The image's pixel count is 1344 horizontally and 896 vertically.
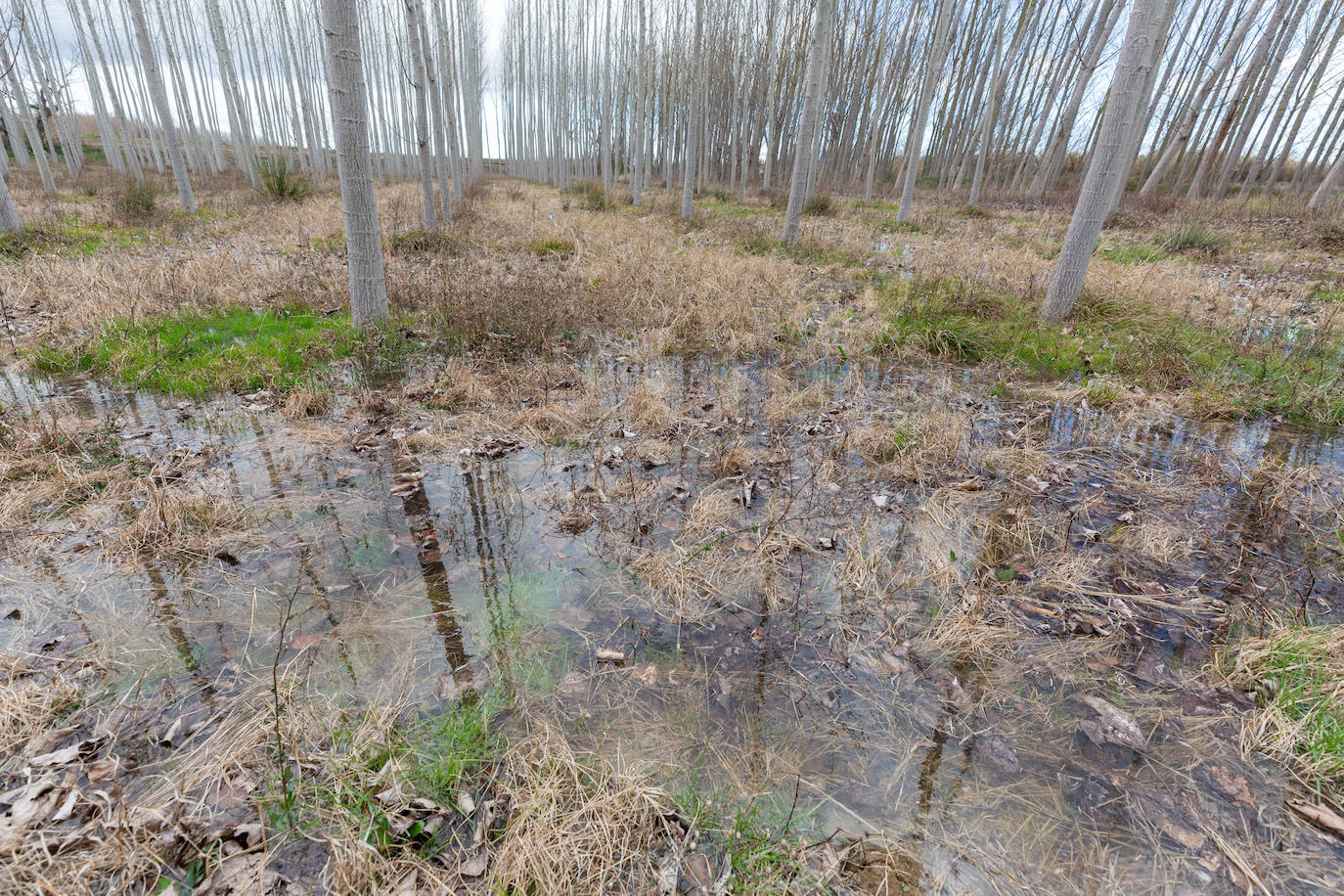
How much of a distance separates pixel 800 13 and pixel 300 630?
98.8 ft

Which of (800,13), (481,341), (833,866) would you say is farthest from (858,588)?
(800,13)

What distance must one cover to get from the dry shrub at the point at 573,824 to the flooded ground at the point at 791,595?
0.16 metres

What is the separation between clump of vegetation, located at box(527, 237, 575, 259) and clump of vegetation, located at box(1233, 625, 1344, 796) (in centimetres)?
1034

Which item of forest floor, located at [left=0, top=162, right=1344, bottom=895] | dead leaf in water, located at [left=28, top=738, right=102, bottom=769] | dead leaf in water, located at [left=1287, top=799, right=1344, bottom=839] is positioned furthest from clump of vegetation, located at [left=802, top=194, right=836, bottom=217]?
dead leaf in water, located at [left=28, top=738, right=102, bottom=769]

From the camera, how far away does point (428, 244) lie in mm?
10508

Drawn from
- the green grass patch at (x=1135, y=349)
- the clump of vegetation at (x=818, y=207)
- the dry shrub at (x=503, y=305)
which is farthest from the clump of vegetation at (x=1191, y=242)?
the dry shrub at (x=503, y=305)

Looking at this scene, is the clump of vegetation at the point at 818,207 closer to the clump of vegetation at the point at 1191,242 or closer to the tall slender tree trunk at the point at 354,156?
the clump of vegetation at the point at 1191,242

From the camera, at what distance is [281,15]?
26.8 meters

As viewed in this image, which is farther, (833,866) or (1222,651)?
(1222,651)

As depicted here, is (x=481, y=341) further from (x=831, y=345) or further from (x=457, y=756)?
(x=457, y=756)

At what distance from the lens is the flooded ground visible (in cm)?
186

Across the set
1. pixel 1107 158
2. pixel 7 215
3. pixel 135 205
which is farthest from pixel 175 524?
pixel 135 205

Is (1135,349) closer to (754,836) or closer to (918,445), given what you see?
(918,445)

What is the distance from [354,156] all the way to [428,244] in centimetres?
556
